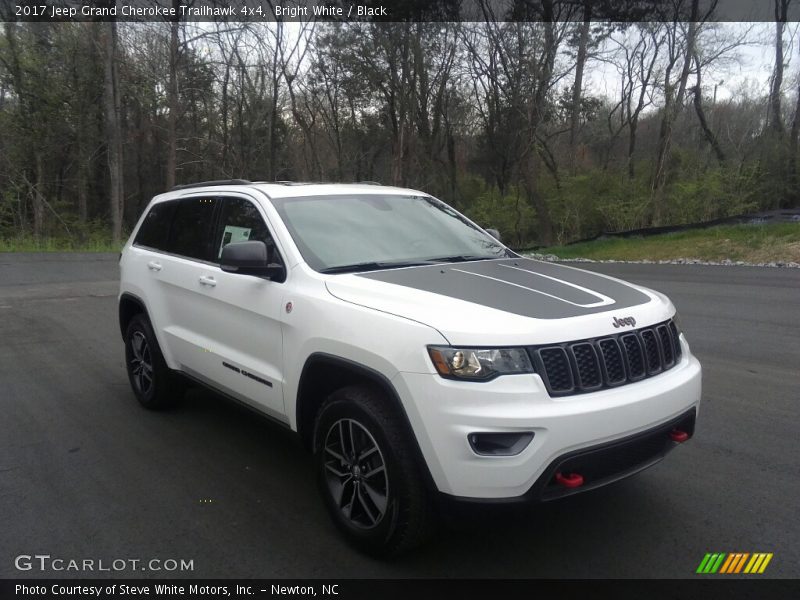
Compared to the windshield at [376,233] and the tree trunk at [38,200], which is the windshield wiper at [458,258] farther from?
the tree trunk at [38,200]

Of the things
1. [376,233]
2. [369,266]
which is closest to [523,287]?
[369,266]

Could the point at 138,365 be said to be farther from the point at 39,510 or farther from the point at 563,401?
the point at 563,401

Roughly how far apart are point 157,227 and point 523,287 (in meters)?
3.50

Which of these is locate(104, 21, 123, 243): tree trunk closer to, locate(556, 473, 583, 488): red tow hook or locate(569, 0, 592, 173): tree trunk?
locate(569, 0, 592, 173): tree trunk

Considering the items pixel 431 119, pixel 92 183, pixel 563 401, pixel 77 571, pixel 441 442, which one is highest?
pixel 431 119

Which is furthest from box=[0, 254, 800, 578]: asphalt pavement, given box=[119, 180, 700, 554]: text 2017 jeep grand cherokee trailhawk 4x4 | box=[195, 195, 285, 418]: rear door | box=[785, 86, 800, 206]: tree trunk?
box=[785, 86, 800, 206]: tree trunk

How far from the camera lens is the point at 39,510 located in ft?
11.9

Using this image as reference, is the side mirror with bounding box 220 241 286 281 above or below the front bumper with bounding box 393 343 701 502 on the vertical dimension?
above

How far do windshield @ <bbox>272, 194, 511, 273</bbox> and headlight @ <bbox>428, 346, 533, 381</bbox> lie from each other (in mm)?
1135

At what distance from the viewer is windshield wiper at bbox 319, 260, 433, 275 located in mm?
3600

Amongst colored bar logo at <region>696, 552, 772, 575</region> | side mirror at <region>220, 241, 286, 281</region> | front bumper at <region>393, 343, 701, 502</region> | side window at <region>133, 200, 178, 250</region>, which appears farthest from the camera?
side window at <region>133, 200, 178, 250</region>

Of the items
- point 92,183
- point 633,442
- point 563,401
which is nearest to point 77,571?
point 563,401

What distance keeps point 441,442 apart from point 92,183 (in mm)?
43665

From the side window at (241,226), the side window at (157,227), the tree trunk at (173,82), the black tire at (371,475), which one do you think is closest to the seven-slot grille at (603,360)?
the black tire at (371,475)
